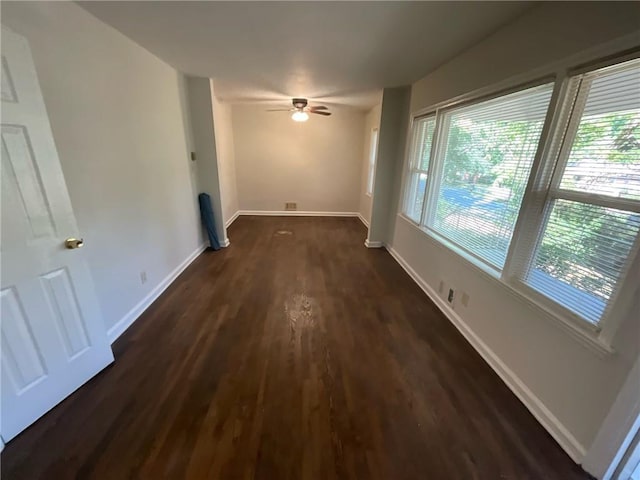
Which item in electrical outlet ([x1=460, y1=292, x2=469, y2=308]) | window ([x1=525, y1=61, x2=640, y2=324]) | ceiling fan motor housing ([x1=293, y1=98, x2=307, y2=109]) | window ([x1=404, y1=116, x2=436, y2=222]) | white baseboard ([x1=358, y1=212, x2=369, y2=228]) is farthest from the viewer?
white baseboard ([x1=358, y1=212, x2=369, y2=228])

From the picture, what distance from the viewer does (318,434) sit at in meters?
1.48

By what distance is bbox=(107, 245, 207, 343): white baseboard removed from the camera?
220 centimetres

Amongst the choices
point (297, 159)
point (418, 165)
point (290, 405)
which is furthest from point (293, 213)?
point (290, 405)

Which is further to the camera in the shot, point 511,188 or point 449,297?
point 449,297

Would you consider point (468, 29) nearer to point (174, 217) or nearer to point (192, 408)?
point (192, 408)

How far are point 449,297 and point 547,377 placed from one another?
109 centimetres

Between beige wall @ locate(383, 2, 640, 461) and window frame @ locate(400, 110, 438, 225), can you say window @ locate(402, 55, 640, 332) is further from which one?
window frame @ locate(400, 110, 438, 225)

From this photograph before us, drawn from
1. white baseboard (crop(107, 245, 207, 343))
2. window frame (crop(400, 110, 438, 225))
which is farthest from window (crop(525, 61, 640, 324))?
white baseboard (crop(107, 245, 207, 343))

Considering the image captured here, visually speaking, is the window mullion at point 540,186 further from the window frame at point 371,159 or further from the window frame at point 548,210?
the window frame at point 371,159

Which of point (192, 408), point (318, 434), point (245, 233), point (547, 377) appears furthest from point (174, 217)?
point (547, 377)

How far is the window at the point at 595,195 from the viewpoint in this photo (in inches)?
48.4

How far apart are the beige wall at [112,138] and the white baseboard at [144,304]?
0.15ft

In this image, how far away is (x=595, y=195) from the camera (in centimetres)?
136

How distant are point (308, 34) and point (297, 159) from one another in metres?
4.12
